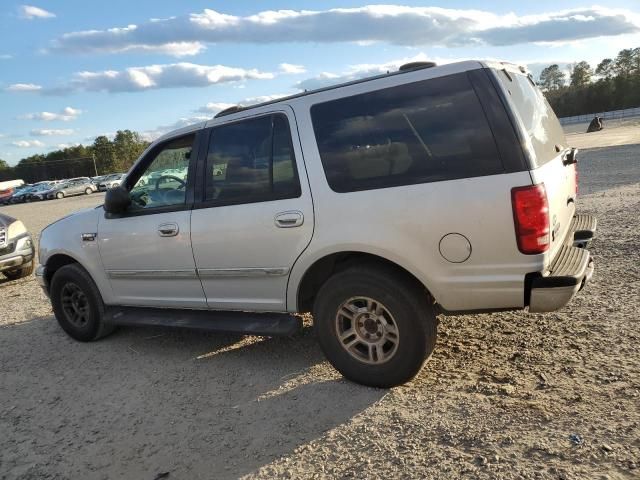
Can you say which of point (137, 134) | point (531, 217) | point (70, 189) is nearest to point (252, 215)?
point (531, 217)

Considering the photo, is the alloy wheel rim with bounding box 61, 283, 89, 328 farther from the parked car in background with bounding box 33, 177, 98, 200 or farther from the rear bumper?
the parked car in background with bounding box 33, 177, 98, 200

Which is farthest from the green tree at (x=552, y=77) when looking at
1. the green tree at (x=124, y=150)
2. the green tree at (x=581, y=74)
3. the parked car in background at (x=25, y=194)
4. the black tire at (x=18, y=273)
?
the black tire at (x=18, y=273)

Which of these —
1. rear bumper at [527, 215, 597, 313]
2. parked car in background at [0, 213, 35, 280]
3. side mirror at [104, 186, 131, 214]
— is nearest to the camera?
rear bumper at [527, 215, 597, 313]

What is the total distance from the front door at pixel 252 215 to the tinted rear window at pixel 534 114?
1459mm

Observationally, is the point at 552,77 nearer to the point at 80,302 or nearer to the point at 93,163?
the point at 93,163

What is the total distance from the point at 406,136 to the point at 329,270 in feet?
3.71

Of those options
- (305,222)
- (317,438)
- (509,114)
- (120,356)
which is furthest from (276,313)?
(509,114)

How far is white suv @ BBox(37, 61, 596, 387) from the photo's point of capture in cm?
317

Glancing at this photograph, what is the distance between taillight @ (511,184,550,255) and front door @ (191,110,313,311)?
135 centimetres

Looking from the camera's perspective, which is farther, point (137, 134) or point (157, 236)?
point (137, 134)

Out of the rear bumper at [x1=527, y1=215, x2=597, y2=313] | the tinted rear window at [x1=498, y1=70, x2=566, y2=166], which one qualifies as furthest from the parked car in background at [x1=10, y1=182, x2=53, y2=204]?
the rear bumper at [x1=527, y1=215, x2=597, y2=313]

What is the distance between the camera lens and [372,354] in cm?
370

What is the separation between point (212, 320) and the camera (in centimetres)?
440

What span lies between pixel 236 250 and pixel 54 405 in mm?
1869
